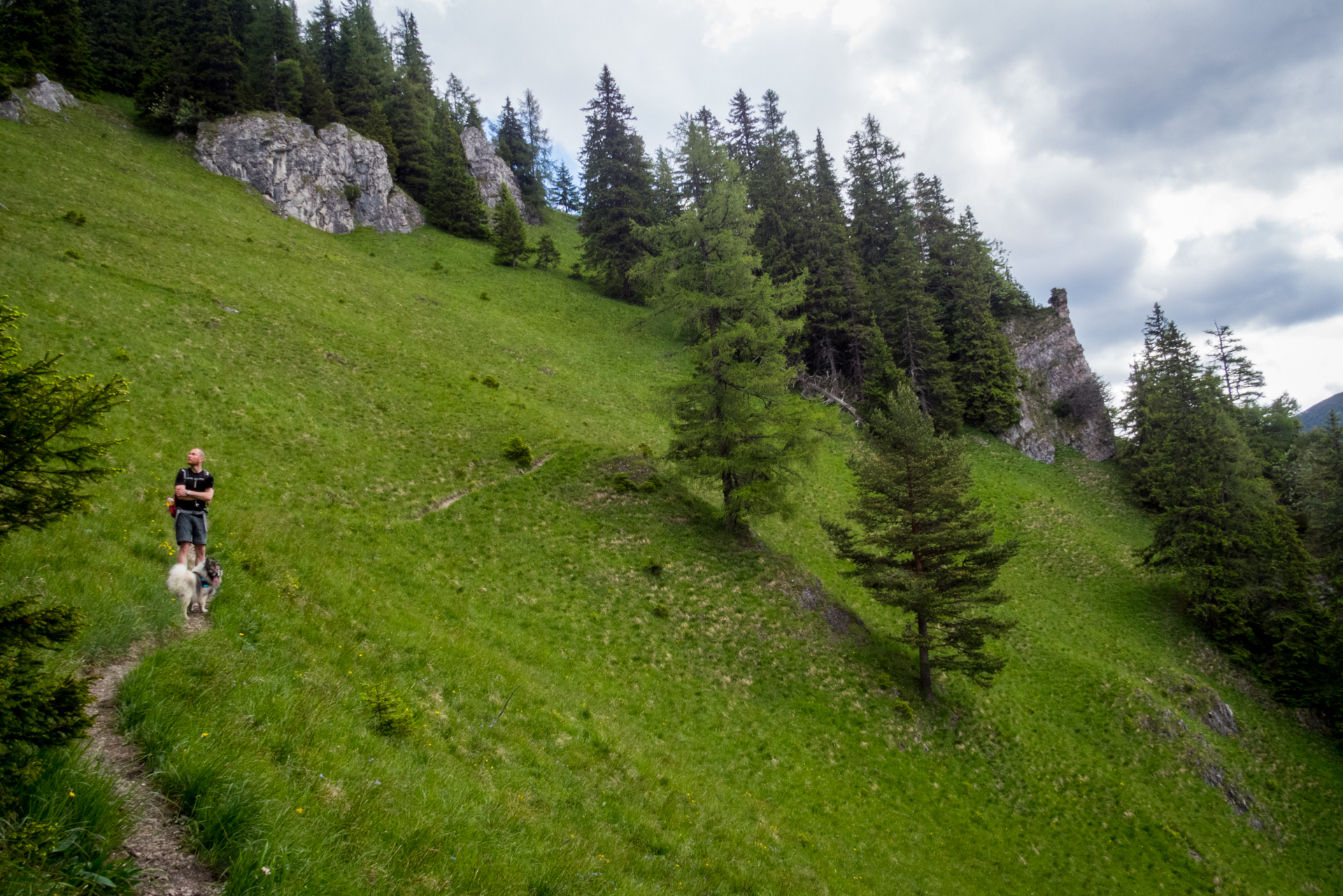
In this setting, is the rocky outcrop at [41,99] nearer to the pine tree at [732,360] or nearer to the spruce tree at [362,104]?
the spruce tree at [362,104]

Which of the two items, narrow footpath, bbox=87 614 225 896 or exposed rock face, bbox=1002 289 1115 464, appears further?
exposed rock face, bbox=1002 289 1115 464

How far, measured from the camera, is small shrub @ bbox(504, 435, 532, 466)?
80.2ft

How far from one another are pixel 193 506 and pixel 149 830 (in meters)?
6.81

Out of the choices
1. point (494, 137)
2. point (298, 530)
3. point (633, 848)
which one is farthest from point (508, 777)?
point (494, 137)

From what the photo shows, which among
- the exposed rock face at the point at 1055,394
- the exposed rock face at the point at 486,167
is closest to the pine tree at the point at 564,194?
the exposed rock face at the point at 486,167

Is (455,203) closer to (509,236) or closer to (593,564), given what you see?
(509,236)

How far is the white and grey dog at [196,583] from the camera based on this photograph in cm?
754

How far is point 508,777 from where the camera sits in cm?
809

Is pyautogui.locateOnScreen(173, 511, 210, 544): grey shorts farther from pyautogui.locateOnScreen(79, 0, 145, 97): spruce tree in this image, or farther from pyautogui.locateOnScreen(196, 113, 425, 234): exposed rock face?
pyautogui.locateOnScreen(79, 0, 145, 97): spruce tree

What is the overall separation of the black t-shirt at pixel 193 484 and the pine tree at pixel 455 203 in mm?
53714

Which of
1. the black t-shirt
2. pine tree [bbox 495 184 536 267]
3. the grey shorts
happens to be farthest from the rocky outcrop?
the grey shorts

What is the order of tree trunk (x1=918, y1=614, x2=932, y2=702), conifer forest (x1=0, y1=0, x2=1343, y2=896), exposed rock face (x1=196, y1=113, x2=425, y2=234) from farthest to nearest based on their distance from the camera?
exposed rock face (x1=196, y1=113, x2=425, y2=234) → tree trunk (x1=918, y1=614, x2=932, y2=702) → conifer forest (x1=0, y1=0, x2=1343, y2=896)

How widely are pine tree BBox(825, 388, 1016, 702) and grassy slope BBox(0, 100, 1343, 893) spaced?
2.30m

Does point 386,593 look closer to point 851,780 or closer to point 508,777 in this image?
point 508,777
